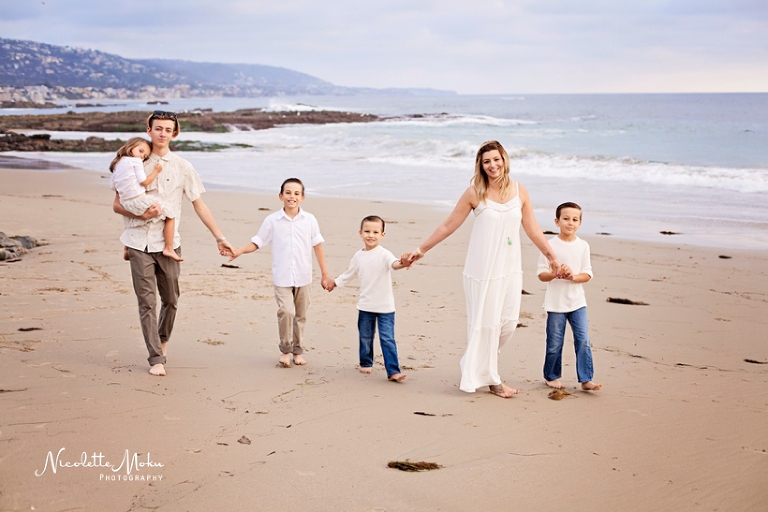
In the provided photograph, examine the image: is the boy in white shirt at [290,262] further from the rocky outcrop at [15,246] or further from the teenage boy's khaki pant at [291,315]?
the rocky outcrop at [15,246]

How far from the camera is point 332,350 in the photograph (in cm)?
567

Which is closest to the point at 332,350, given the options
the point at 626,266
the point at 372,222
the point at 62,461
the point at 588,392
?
the point at 372,222

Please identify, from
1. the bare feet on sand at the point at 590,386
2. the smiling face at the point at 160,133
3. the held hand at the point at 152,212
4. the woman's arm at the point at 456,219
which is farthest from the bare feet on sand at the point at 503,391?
the smiling face at the point at 160,133

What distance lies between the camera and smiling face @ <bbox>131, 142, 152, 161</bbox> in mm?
4664

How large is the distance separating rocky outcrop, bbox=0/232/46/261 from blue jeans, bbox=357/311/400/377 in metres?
5.30

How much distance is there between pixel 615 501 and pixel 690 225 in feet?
33.1

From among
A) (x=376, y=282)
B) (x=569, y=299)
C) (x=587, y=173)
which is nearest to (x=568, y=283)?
(x=569, y=299)

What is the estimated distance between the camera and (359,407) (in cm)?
432

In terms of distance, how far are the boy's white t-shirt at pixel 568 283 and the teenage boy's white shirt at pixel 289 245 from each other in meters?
1.77

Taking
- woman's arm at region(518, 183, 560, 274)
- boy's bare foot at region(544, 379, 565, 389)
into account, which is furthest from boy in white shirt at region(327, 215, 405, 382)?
boy's bare foot at region(544, 379, 565, 389)

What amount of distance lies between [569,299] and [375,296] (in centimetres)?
139

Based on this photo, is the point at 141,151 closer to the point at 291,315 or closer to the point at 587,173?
the point at 291,315

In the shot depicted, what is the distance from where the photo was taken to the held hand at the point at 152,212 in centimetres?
466

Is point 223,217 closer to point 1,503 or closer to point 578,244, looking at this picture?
point 578,244
